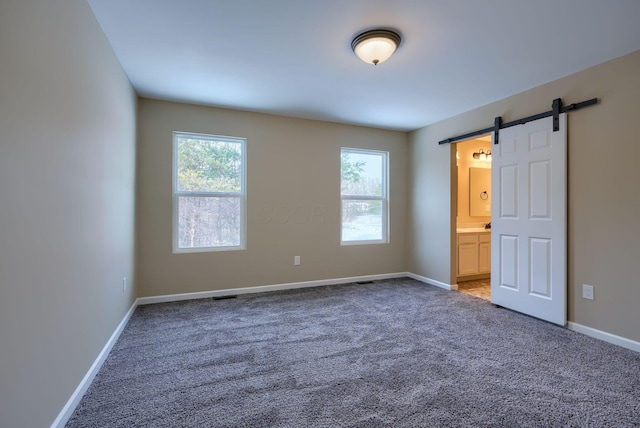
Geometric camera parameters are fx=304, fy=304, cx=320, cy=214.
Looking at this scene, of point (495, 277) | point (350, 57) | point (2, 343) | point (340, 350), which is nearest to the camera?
point (2, 343)

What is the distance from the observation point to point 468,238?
472cm

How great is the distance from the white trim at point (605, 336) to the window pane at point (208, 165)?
4.00 m

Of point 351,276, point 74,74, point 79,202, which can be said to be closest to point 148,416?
point 79,202

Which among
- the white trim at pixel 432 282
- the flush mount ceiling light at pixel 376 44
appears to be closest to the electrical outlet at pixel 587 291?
the white trim at pixel 432 282

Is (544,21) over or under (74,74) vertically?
over

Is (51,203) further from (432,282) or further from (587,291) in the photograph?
(432,282)

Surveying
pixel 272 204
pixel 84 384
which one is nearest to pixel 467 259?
pixel 272 204

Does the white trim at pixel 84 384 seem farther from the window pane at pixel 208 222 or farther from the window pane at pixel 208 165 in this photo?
the window pane at pixel 208 165

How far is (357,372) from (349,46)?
251cm

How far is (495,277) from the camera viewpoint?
3691mm

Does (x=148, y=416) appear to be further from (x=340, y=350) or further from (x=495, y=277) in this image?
(x=495, y=277)

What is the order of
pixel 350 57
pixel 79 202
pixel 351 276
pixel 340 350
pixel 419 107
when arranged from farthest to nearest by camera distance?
pixel 351 276, pixel 419 107, pixel 350 57, pixel 340 350, pixel 79 202

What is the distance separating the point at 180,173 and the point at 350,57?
2535mm

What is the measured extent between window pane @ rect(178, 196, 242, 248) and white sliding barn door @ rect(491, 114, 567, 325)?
3314 millimetres
